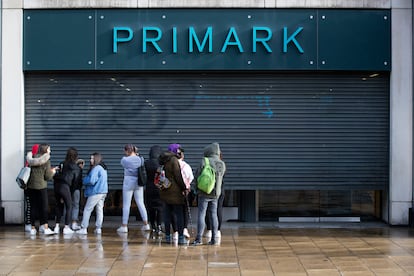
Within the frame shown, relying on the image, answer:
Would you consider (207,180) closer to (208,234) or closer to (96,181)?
(208,234)

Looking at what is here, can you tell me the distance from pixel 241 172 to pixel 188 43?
8.81 feet

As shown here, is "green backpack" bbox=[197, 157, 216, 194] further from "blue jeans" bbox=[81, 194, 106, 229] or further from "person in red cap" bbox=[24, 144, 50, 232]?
"person in red cap" bbox=[24, 144, 50, 232]

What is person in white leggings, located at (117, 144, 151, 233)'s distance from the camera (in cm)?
1348

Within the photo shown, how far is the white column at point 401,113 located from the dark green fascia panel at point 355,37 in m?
0.20

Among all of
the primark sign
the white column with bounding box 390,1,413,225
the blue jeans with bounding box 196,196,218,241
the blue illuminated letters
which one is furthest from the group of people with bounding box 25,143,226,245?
the white column with bounding box 390,1,413,225

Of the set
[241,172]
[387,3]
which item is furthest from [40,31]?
[387,3]

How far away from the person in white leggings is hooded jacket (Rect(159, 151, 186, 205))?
158cm

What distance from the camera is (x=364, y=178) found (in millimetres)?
14406

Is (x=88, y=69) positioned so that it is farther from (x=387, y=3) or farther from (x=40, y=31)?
(x=387, y=3)

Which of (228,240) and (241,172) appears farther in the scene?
(241,172)

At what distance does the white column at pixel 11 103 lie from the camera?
14.3 meters

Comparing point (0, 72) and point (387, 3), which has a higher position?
point (387, 3)

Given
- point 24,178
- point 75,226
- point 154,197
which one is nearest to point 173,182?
point 154,197

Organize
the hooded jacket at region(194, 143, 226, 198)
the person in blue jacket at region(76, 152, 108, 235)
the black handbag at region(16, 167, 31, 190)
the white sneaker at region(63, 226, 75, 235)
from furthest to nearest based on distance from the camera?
1. the person in blue jacket at region(76, 152, 108, 235)
2. the white sneaker at region(63, 226, 75, 235)
3. the black handbag at region(16, 167, 31, 190)
4. the hooded jacket at region(194, 143, 226, 198)
